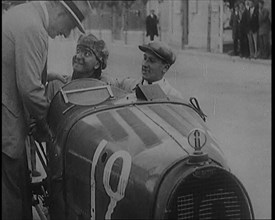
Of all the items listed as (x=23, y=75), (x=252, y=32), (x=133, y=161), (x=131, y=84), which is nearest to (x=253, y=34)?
(x=252, y=32)

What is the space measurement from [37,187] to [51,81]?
2.40 ft

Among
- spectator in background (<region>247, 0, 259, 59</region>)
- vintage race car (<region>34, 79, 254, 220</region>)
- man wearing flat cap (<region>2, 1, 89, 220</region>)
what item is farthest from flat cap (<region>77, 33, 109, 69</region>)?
spectator in background (<region>247, 0, 259, 59</region>)

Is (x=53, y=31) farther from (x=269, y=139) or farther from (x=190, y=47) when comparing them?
(x=190, y=47)

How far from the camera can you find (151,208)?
2.67 metres

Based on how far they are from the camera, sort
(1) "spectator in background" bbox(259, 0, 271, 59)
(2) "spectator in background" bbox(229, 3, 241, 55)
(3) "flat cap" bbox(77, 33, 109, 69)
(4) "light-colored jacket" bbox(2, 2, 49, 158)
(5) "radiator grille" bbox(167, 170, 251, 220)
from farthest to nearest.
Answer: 1. (1) "spectator in background" bbox(259, 0, 271, 59)
2. (2) "spectator in background" bbox(229, 3, 241, 55)
3. (3) "flat cap" bbox(77, 33, 109, 69)
4. (4) "light-colored jacket" bbox(2, 2, 49, 158)
5. (5) "radiator grille" bbox(167, 170, 251, 220)

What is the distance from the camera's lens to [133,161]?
285cm

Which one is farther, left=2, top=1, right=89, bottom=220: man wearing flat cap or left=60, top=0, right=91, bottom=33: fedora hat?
left=60, top=0, right=91, bottom=33: fedora hat

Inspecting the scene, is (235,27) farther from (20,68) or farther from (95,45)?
(20,68)

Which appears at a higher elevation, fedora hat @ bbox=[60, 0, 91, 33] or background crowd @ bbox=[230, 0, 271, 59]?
fedora hat @ bbox=[60, 0, 91, 33]

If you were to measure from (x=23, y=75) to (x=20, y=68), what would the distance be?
4 centimetres

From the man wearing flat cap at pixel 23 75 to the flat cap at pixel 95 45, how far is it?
578 millimetres

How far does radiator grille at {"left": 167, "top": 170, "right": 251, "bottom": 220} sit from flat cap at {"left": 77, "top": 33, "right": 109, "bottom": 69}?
1709 millimetres

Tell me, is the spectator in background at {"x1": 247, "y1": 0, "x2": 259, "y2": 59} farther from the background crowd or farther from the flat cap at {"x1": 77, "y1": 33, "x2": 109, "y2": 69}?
the flat cap at {"x1": 77, "y1": 33, "x2": 109, "y2": 69}

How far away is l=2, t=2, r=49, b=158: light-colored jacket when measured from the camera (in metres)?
3.28
